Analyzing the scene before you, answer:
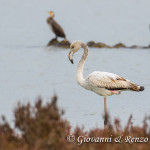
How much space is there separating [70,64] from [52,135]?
1485 centimetres

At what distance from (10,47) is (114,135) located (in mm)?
20052

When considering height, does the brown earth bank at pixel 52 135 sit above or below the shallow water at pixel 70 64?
above

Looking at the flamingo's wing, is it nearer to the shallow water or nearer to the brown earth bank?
the shallow water

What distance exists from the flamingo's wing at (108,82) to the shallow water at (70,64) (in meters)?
0.80

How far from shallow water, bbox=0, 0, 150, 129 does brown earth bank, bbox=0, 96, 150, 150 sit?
409 mm

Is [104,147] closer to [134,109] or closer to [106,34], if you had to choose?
[134,109]

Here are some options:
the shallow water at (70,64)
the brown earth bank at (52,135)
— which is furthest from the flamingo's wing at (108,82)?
the brown earth bank at (52,135)

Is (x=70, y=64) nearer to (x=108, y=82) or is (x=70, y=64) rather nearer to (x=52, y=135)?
(x=108, y=82)

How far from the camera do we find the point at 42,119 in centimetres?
662

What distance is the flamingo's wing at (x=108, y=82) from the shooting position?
10.6 m

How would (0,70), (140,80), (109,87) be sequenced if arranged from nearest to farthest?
(109,87) → (140,80) → (0,70)

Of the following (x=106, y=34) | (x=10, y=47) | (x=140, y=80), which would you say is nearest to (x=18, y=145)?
(x=140, y=80)

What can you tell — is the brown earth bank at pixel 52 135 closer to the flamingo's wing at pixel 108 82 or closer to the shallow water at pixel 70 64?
the shallow water at pixel 70 64

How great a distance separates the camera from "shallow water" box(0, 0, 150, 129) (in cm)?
1286
